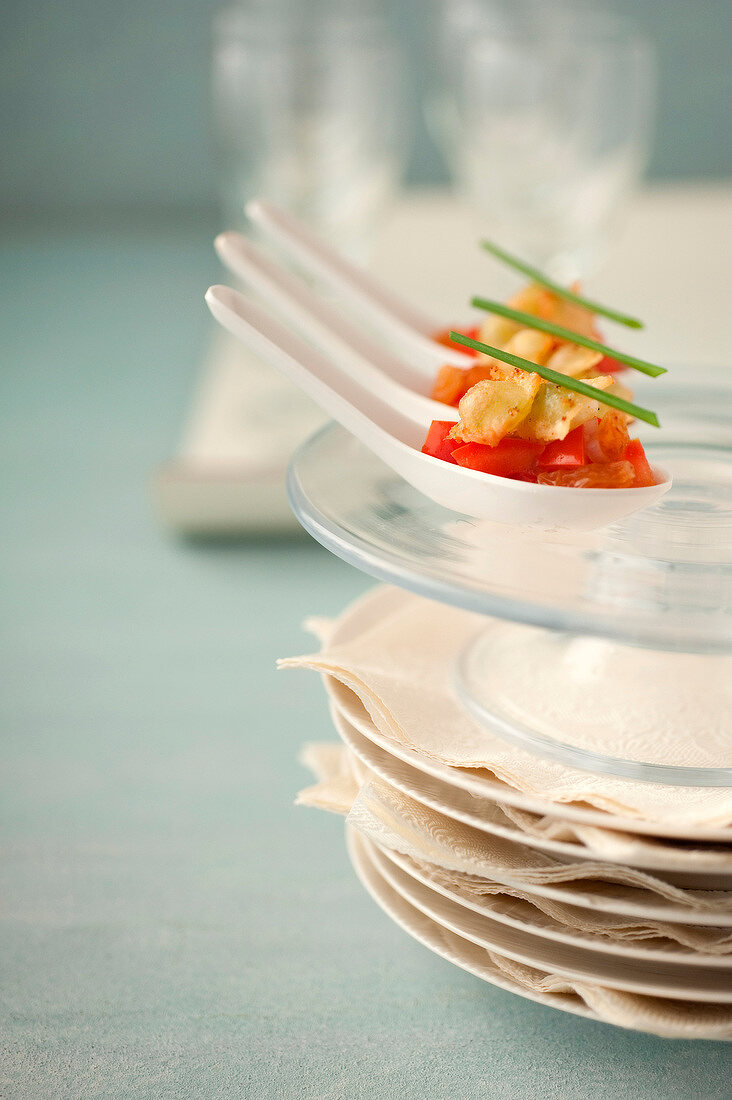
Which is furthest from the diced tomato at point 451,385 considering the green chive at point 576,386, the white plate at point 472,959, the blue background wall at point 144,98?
the blue background wall at point 144,98

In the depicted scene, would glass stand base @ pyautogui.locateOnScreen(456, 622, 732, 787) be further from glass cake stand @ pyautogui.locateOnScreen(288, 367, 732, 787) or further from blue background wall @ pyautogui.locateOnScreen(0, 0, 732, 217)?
blue background wall @ pyautogui.locateOnScreen(0, 0, 732, 217)

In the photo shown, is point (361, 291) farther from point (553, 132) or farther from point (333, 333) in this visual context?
point (553, 132)

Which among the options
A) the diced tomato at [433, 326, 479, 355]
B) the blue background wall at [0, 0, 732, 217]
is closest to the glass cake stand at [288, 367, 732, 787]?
the diced tomato at [433, 326, 479, 355]

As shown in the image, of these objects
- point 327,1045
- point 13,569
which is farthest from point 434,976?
point 13,569

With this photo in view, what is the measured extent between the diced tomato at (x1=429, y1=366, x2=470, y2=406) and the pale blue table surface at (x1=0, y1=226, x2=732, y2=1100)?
0.25 meters

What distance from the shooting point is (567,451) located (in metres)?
0.50

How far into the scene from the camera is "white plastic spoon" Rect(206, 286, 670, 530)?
484 mm

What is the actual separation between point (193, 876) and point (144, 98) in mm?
2179

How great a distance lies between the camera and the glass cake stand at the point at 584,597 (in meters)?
0.41

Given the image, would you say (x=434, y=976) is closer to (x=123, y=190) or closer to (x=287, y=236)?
(x=287, y=236)

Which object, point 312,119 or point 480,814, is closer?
point 480,814


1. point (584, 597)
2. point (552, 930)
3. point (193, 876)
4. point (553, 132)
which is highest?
point (553, 132)

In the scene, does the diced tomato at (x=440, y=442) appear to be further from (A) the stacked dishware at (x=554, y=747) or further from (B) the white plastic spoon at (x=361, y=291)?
(B) the white plastic spoon at (x=361, y=291)

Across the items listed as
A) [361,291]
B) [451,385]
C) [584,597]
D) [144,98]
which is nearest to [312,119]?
[361,291]
